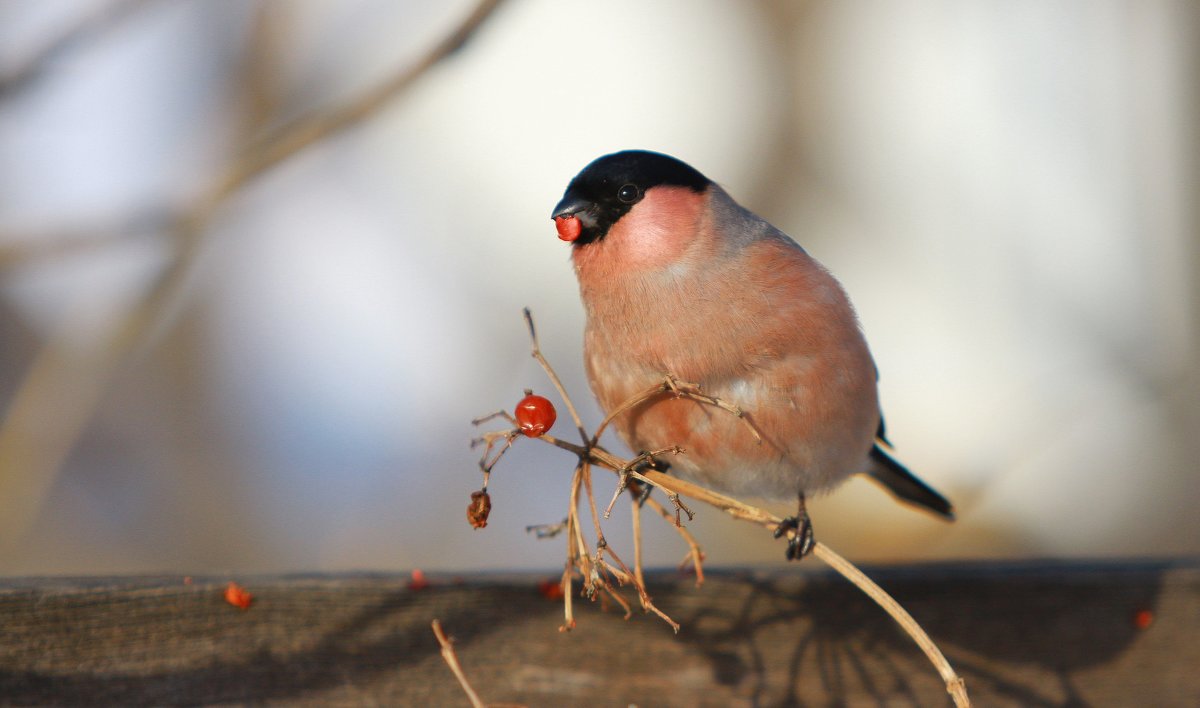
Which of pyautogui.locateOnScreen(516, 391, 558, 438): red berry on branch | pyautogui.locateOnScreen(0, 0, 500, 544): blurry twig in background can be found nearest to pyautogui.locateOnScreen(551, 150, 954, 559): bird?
pyautogui.locateOnScreen(516, 391, 558, 438): red berry on branch

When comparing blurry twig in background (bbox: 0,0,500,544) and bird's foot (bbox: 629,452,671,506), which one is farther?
blurry twig in background (bbox: 0,0,500,544)

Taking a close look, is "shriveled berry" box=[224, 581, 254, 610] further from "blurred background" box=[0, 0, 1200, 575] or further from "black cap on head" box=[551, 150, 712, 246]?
"blurred background" box=[0, 0, 1200, 575]

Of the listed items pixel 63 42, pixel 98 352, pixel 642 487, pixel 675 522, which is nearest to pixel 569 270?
pixel 98 352

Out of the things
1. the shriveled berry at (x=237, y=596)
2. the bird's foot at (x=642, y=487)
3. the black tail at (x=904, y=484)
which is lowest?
the shriveled berry at (x=237, y=596)

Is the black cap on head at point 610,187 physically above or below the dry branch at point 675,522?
above

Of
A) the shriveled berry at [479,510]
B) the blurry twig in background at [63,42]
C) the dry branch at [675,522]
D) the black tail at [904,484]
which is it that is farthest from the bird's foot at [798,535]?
the blurry twig in background at [63,42]

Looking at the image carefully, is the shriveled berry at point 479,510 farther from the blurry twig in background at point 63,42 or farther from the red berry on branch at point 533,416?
the blurry twig in background at point 63,42
